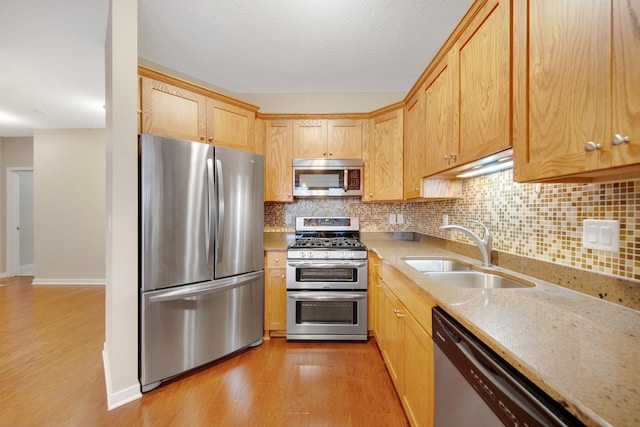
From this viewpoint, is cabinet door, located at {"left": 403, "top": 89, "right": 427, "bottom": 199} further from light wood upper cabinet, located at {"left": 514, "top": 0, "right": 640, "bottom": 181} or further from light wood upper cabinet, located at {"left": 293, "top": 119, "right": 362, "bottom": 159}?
light wood upper cabinet, located at {"left": 514, "top": 0, "right": 640, "bottom": 181}

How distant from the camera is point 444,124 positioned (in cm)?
158

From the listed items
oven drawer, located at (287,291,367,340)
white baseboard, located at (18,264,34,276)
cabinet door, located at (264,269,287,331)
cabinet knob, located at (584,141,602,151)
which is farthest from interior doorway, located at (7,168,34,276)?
cabinet knob, located at (584,141,602,151)

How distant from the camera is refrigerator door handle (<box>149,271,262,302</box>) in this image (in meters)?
1.76

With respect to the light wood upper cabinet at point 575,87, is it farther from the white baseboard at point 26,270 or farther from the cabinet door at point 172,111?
the white baseboard at point 26,270

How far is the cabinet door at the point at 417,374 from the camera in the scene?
114cm

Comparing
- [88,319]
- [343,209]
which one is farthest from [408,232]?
[88,319]

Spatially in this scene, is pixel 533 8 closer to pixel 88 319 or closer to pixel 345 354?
pixel 345 354

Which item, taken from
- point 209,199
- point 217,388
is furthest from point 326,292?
point 209,199

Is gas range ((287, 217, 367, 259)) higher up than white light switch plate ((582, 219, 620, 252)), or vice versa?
white light switch plate ((582, 219, 620, 252))

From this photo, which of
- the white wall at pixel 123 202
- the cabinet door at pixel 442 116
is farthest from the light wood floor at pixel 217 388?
the cabinet door at pixel 442 116

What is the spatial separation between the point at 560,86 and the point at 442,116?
85 cm

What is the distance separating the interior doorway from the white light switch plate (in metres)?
7.45

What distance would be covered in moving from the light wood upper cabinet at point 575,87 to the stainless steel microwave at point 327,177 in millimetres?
1793

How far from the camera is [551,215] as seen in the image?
1192mm
